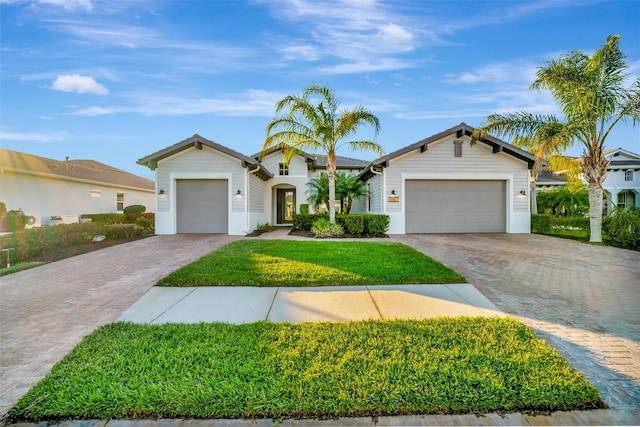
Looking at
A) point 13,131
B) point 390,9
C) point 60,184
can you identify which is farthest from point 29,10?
point 60,184

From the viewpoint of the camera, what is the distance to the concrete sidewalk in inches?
159

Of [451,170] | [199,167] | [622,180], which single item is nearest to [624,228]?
[451,170]

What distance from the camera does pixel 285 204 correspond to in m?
20.6

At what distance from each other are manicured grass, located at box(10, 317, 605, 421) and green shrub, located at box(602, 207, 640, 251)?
10.3 m

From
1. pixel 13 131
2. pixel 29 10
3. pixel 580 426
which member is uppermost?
pixel 29 10

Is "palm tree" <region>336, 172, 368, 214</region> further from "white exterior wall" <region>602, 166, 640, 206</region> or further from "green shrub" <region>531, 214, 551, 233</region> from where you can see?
"white exterior wall" <region>602, 166, 640, 206</region>

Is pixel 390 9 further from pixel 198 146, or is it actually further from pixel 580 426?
pixel 198 146

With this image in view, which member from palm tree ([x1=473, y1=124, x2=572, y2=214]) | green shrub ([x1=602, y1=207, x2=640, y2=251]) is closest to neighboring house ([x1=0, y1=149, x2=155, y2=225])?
palm tree ([x1=473, y1=124, x2=572, y2=214])

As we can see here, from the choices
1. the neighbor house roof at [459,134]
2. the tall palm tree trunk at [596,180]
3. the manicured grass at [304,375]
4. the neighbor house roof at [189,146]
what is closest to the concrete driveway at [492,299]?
the manicured grass at [304,375]

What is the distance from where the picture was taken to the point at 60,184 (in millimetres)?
16141

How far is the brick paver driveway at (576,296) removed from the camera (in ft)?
9.50

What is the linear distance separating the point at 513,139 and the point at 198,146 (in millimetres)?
13226

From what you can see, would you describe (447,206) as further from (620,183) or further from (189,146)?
(620,183)

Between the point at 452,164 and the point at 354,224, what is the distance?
5265mm
